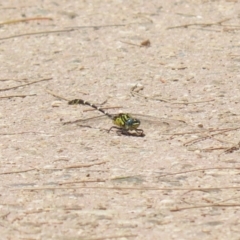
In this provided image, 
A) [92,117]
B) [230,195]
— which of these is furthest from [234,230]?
[92,117]

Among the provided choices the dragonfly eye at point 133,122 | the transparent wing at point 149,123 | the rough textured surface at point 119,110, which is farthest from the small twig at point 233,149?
the dragonfly eye at point 133,122

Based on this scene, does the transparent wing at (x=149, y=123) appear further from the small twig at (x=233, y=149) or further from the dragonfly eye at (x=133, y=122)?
the small twig at (x=233, y=149)

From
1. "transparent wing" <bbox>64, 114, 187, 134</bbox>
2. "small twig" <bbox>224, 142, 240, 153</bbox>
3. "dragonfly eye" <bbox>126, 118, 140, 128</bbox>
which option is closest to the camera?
"small twig" <bbox>224, 142, 240, 153</bbox>

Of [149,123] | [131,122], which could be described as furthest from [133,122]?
[149,123]

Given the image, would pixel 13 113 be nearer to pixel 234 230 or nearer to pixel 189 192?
pixel 189 192

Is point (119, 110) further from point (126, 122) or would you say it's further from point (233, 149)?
point (233, 149)

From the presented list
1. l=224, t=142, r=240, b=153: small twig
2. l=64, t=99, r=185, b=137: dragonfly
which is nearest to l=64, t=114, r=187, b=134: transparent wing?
l=64, t=99, r=185, b=137: dragonfly

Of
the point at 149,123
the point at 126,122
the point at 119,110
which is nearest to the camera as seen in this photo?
the point at 126,122

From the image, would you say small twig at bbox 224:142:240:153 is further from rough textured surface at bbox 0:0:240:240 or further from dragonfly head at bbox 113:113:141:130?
dragonfly head at bbox 113:113:141:130
